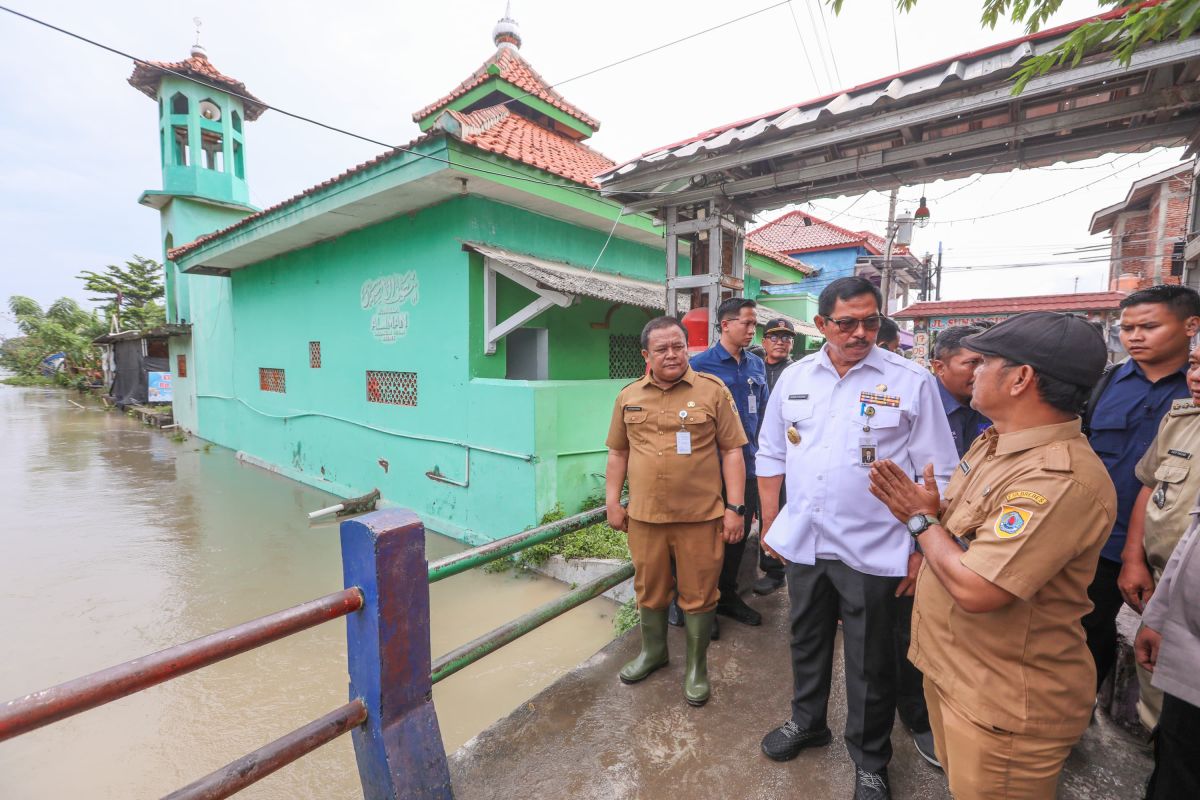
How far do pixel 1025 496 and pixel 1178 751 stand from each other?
35.8 inches

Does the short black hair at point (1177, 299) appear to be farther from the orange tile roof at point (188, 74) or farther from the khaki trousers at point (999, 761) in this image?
the orange tile roof at point (188, 74)

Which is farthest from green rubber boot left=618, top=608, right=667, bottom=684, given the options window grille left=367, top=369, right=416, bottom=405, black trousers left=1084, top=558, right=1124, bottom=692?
window grille left=367, top=369, right=416, bottom=405

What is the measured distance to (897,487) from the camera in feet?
4.71

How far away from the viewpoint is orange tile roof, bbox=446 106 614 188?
593 centimetres

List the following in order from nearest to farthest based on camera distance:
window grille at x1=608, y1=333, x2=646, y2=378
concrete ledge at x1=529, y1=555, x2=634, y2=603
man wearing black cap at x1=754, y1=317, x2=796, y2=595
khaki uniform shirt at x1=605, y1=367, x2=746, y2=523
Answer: khaki uniform shirt at x1=605, y1=367, x2=746, y2=523, man wearing black cap at x1=754, y1=317, x2=796, y2=595, concrete ledge at x1=529, y1=555, x2=634, y2=603, window grille at x1=608, y1=333, x2=646, y2=378

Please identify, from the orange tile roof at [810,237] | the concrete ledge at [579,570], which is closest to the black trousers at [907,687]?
the concrete ledge at [579,570]

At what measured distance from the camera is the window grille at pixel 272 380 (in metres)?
10.5

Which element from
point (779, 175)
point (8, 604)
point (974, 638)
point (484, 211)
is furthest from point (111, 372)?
point (974, 638)

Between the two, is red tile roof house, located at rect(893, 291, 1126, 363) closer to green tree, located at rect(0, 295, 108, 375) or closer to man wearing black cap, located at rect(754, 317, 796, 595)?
man wearing black cap, located at rect(754, 317, 796, 595)

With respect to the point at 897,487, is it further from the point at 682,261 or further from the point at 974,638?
the point at 682,261

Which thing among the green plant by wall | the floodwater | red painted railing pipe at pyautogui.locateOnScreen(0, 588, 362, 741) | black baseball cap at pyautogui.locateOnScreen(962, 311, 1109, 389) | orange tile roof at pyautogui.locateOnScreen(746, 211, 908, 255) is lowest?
the floodwater

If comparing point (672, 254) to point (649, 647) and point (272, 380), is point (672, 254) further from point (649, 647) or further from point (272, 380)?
point (272, 380)

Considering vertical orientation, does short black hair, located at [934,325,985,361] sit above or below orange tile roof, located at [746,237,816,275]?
below

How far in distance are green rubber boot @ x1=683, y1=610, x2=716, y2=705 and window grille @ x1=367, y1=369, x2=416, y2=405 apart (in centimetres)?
587
